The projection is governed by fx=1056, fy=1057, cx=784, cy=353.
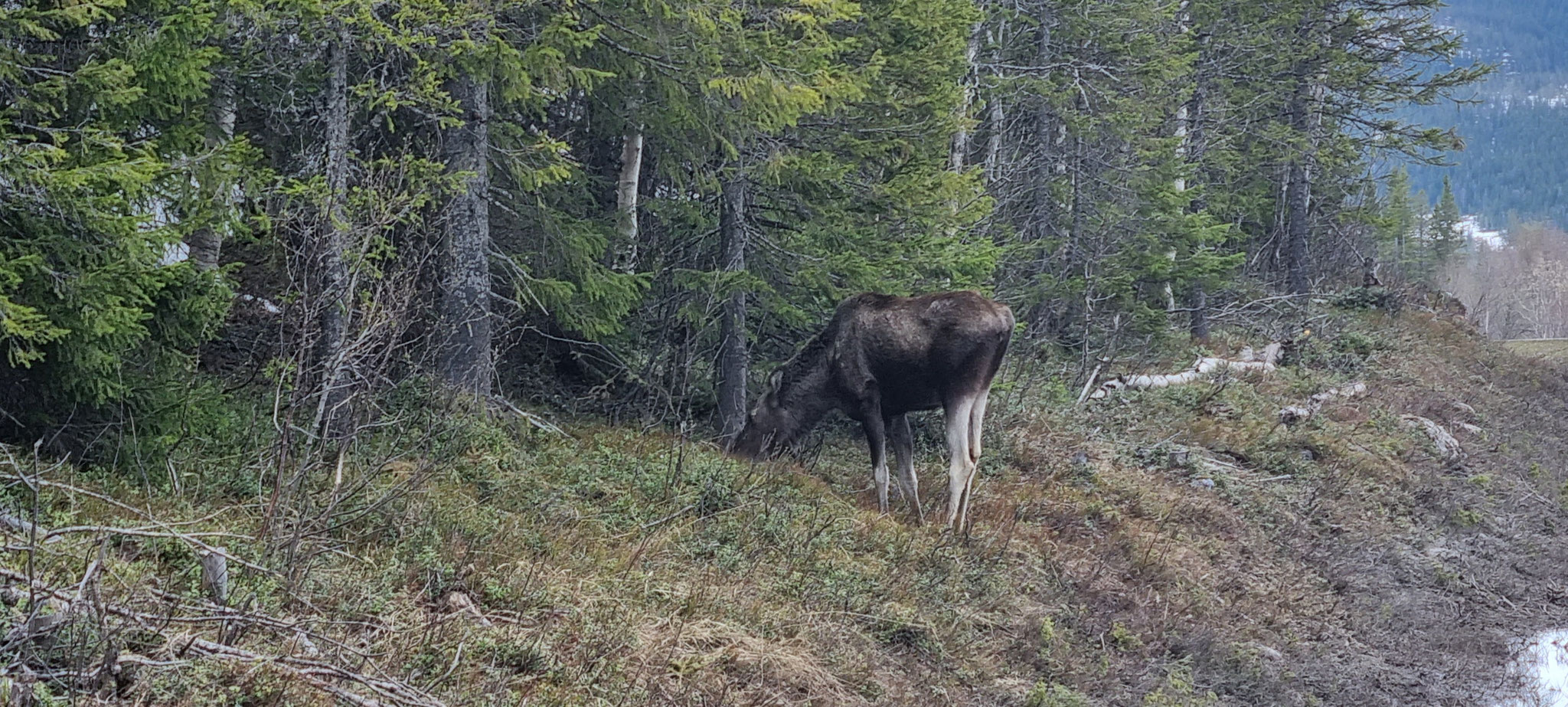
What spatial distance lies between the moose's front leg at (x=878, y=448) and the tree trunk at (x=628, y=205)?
320 cm

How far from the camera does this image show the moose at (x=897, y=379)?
9.54 metres

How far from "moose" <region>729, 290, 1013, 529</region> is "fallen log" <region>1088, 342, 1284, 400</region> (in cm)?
644

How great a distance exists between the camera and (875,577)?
7.75 m

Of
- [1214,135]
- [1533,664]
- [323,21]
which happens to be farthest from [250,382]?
[1214,135]

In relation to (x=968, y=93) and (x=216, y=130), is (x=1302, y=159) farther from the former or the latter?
(x=216, y=130)

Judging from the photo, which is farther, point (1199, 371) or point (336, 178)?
point (1199, 371)

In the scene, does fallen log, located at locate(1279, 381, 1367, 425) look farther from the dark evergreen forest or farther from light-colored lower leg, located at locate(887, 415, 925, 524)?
light-colored lower leg, located at locate(887, 415, 925, 524)

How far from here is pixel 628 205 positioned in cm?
1161

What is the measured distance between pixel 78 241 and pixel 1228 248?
28165 millimetres

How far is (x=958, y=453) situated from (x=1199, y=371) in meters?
10.0

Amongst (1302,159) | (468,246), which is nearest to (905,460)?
(468,246)

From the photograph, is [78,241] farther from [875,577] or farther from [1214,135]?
[1214,135]

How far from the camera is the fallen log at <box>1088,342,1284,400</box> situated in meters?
16.3

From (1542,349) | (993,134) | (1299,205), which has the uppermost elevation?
(993,134)
